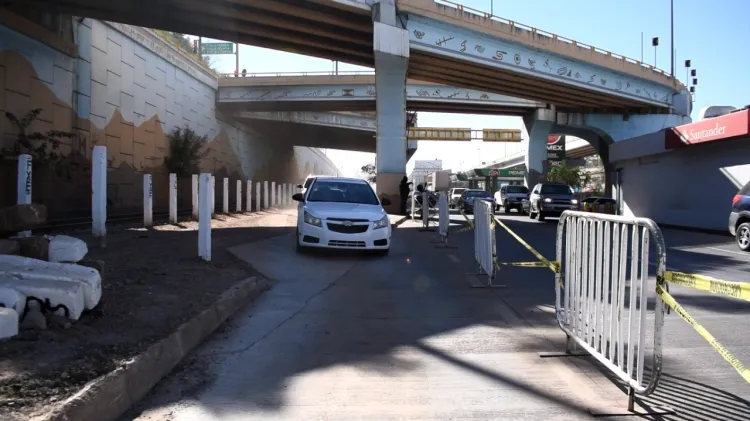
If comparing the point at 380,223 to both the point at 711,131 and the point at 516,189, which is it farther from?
the point at 516,189

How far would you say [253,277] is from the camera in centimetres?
862

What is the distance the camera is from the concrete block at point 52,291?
197 inches

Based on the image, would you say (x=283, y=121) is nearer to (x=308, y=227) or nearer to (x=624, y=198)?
(x=624, y=198)

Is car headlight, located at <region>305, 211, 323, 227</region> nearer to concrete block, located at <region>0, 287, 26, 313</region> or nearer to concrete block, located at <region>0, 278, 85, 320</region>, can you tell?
concrete block, located at <region>0, 278, 85, 320</region>

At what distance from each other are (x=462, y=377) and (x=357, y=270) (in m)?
5.84

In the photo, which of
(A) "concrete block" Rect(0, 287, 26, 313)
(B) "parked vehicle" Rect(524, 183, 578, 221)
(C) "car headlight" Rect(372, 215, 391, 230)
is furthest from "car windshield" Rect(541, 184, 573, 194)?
(A) "concrete block" Rect(0, 287, 26, 313)

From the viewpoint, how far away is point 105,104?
19.9 m

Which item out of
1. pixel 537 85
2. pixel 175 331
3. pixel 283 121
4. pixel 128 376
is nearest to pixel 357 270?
pixel 175 331

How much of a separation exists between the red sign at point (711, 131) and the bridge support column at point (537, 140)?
18.2 meters

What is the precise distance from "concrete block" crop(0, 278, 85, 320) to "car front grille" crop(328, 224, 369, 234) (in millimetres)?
6678

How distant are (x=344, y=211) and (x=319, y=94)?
26455 mm

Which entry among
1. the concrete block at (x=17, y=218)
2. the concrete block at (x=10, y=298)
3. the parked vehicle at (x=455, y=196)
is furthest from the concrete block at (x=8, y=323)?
the parked vehicle at (x=455, y=196)

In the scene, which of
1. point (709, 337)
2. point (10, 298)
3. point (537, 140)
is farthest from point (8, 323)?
point (537, 140)

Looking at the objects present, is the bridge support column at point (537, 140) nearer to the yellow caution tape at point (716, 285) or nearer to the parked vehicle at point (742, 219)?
the parked vehicle at point (742, 219)
